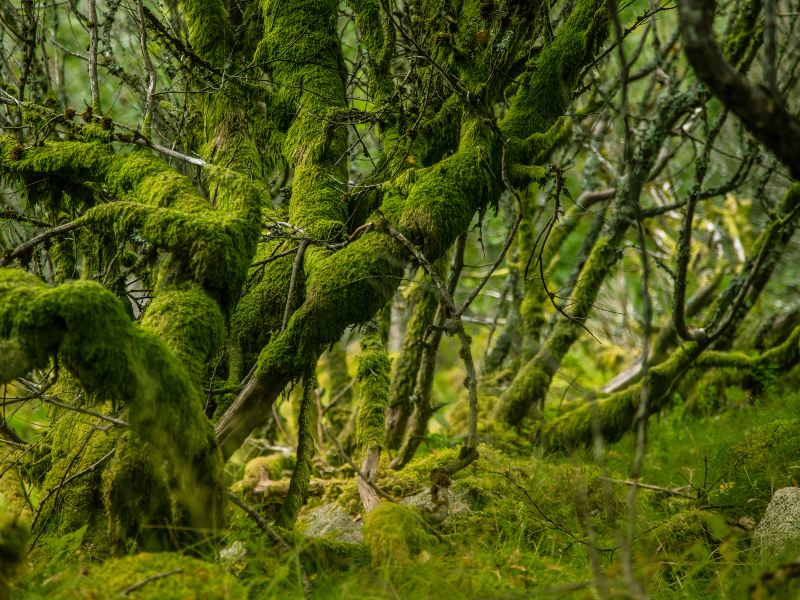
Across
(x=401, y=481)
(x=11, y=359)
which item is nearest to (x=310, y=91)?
(x=11, y=359)

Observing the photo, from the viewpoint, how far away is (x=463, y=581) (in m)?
2.71

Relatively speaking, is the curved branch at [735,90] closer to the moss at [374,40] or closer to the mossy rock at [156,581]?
the mossy rock at [156,581]

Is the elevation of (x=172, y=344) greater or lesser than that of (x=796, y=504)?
greater

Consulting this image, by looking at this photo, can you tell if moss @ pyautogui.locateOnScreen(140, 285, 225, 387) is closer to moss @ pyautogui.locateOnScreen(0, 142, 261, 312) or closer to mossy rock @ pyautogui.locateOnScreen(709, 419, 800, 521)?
moss @ pyautogui.locateOnScreen(0, 142, 261, 312)

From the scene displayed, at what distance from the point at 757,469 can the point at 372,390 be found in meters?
2.57

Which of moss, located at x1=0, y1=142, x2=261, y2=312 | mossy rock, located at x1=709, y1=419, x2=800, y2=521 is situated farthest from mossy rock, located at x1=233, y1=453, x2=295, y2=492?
mossy rock, located at x1=709, y1=419, x2=800, y2=521

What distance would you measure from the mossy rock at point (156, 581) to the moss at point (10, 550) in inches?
7.3

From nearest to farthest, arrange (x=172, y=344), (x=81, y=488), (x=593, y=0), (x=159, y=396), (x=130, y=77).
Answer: (x=159, y=396) → (x=172, y=344) → (x=81, y=488) → (x=593, y=0) → (x=130, y=77)

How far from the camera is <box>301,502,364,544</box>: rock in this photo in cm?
388

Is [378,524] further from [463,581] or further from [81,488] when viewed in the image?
[81,488]

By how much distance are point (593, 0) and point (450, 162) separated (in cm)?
133

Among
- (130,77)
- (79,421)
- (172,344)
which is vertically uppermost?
(130,77)

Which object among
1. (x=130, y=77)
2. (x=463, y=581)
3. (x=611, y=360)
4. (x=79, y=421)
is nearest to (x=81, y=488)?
(x=79, y=421)

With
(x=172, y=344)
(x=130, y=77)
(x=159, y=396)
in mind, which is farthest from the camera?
(x=130, y=77)
